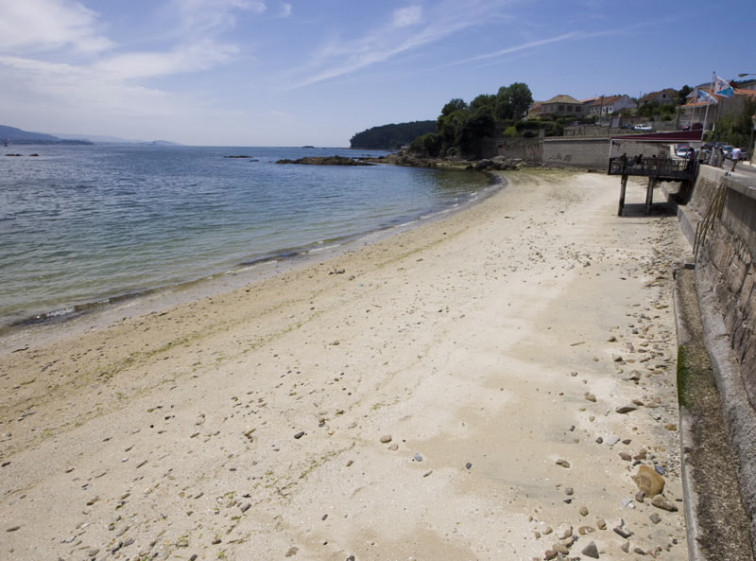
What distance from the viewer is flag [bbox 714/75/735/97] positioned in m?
18.6

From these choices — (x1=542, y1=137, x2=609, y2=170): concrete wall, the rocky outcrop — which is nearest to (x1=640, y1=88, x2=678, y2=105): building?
(x1=542, y1=137, x2=609, y2=170): concrete wall

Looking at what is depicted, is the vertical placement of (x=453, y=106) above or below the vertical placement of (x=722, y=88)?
above

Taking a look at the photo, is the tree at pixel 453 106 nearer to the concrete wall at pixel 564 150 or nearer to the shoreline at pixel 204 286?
the concrete wall at pixel 564 150

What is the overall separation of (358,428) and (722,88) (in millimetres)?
22383

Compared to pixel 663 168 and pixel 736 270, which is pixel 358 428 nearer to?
pixel 736 270

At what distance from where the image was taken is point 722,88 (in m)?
18.8

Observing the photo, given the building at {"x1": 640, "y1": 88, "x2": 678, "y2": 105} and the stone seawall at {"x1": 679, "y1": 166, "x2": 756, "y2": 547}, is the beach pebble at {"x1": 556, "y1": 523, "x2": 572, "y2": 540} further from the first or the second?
the building at {"x1": 640, "y1": 88, "x2": 678, "y2": 105}

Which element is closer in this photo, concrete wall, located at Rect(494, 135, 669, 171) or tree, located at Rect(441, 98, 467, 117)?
concrete wall, located at Rect(494, 135, 669, 171)

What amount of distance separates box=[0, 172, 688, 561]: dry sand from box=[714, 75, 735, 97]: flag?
12.4 m

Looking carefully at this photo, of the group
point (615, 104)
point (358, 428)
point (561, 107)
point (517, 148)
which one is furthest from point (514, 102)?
point (358, 428)

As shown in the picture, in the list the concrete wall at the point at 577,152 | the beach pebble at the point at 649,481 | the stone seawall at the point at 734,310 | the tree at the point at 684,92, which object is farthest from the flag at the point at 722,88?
the tree at the point at 684,92

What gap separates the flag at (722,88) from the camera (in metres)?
18.6

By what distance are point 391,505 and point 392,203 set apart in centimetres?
3190

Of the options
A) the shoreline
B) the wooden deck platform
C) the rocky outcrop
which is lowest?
the shoreline
